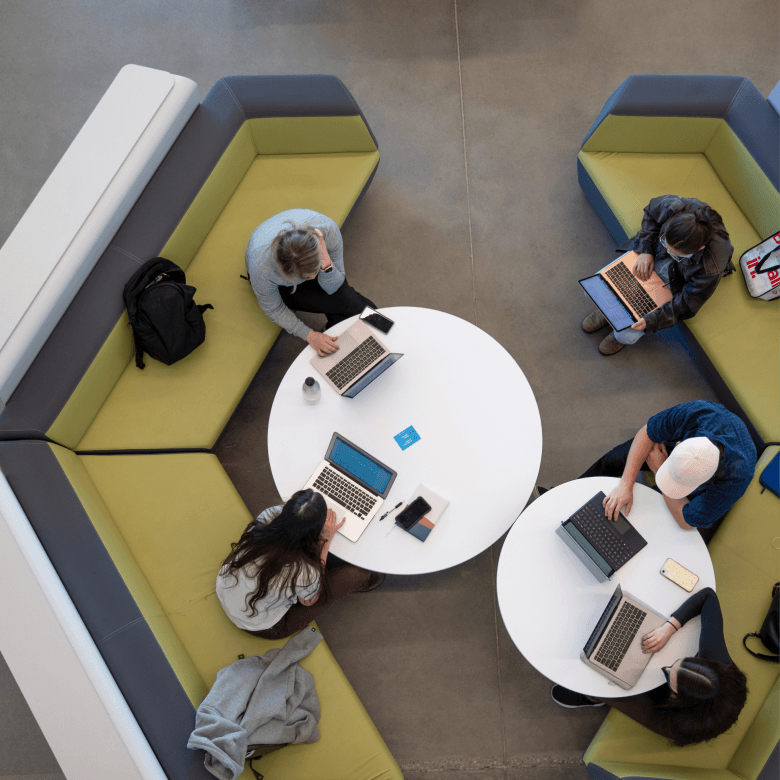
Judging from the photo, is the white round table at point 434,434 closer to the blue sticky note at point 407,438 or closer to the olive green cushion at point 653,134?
the blue sticky note at point 407,438

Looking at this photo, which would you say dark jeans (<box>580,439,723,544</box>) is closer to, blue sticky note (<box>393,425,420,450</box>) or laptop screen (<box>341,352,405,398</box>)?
blue sticky note (<box>393,425,420,450</box>)

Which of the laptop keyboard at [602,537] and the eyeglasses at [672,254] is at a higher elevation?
the eyeglasses at [672,254]

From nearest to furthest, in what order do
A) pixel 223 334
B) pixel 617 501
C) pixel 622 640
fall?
pixel 622 640
pixel 617 501
pixel 223 334

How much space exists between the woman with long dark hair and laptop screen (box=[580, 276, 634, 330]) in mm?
1671

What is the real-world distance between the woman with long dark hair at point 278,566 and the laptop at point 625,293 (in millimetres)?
1694

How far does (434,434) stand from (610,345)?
1332 mm

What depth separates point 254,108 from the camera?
2.78m

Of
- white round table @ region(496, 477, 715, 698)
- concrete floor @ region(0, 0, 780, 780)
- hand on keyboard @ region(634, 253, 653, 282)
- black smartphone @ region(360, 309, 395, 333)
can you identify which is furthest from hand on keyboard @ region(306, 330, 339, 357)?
hand on keyboard @ region(634, 253, 653, 282)

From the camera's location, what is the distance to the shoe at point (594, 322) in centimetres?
310

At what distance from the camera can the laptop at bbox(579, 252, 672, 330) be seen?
2.81 m

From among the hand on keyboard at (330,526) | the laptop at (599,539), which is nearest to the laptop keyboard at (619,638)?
the laptop at (599,539)

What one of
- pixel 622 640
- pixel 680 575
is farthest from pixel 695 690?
pixel 680 575

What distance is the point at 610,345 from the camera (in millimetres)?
3117

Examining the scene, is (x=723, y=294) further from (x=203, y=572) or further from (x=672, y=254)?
(x=203, y=572)
